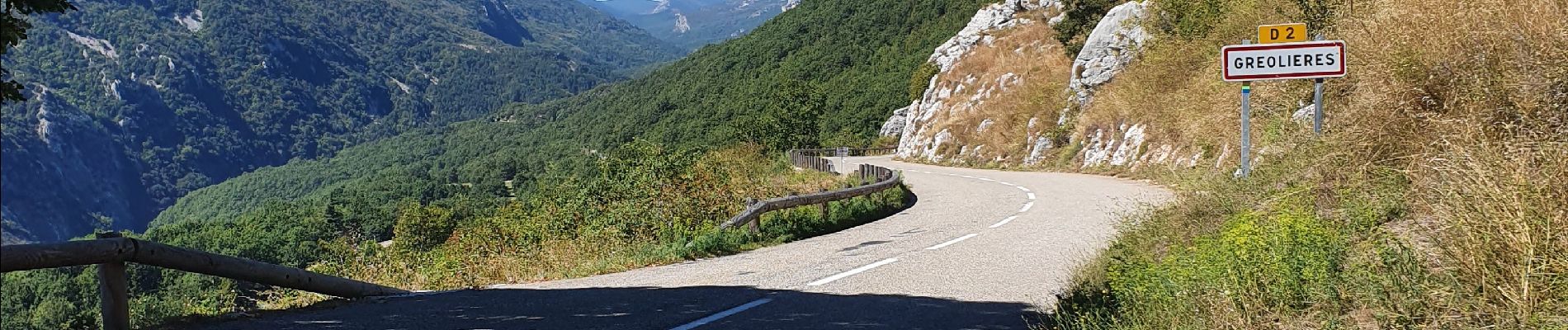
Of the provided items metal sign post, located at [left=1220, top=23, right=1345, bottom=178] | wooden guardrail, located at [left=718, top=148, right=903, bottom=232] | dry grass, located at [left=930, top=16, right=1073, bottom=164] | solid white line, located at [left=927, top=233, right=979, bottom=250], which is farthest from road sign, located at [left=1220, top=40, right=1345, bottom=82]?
dry grass, located at [left=930, top=16, right=1073, bottom=164]

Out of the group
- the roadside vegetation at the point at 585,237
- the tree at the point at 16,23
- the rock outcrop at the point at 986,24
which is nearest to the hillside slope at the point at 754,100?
the rock outcrop at the point at 986,24

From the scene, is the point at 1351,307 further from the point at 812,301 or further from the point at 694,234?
the point at 694,234

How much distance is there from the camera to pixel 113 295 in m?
5.99

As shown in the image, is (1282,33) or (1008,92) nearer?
(1282,33)

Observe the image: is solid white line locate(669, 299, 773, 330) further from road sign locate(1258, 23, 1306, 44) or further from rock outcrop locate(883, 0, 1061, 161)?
rock outcrop locate(883, 0, 1061, 161)

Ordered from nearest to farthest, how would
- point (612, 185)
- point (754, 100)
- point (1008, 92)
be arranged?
point (612, 185)
point (1008, 92)
point (754, 100)

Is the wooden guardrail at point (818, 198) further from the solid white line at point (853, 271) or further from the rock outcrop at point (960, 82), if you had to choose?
the rock outcrop at point (960, 82)

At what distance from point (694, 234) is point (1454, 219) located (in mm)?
10934

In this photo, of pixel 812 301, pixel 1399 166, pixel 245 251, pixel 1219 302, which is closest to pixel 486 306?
pixel 812 301

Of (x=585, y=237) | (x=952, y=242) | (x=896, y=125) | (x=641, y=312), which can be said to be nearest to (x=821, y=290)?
(x=641, y=312)

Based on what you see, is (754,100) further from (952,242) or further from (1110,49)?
(952,242)

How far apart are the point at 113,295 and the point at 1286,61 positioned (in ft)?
30.1

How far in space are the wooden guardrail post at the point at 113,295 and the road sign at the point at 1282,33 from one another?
927 cm

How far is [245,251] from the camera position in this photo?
78.6 m
